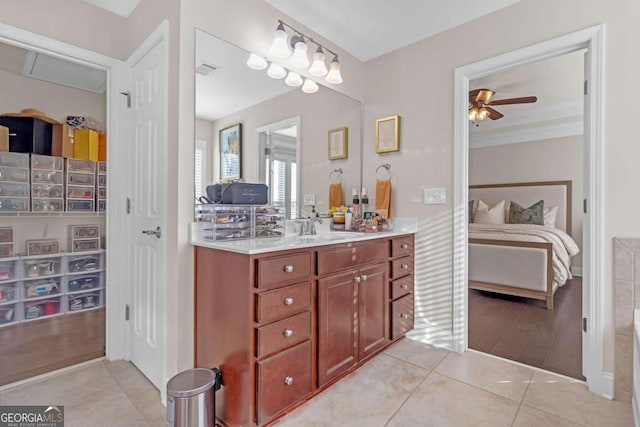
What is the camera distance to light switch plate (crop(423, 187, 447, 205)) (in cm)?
231

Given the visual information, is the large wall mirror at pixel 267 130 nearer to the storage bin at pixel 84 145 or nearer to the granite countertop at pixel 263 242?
the granite countertop at pixel 263 242

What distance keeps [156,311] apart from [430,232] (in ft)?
6.45

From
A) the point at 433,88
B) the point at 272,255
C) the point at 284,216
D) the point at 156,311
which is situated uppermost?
the point at 433,88

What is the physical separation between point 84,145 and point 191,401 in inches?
98.0

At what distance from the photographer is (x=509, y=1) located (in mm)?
1995

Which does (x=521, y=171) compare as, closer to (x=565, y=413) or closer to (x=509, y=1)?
(x=509, y=1)

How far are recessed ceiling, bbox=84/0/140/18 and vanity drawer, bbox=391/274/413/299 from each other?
2.58 m

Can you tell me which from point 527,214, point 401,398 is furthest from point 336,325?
point 527,214

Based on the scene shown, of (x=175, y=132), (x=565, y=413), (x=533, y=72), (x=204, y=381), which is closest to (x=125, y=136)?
(x=175, y=132)

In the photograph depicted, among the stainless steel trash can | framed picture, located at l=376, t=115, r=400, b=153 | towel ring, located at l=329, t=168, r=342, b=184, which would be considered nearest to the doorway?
framed picture, located at l=376, t=115, r=400, b=153

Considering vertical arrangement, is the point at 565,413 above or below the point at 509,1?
below

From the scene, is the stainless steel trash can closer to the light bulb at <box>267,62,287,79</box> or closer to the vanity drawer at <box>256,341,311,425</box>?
the vanity drawer at <box>256,341,311,425</box>

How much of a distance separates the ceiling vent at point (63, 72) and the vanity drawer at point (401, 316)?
2.86 meters

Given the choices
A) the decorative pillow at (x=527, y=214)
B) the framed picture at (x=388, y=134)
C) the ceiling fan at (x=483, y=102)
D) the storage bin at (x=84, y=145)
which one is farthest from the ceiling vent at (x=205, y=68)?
the decorative pillow at (x=527, y=214)
